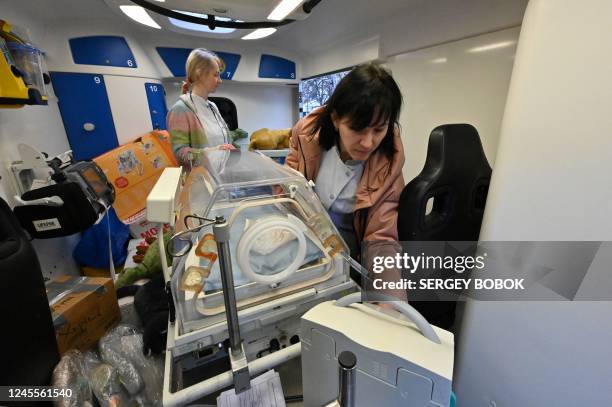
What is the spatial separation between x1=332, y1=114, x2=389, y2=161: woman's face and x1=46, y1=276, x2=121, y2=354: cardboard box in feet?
4.61

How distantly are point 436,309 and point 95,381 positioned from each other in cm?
138

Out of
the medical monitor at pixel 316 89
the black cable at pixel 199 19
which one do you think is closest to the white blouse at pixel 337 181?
the black cable at pixel 199 19

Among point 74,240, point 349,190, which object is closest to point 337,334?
point 349,190

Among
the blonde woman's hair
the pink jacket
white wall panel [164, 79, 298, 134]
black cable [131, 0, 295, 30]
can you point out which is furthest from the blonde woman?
white wall panel [164, 79, 298, 134]

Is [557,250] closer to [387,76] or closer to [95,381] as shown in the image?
[387,76]

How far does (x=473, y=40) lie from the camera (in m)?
1.60

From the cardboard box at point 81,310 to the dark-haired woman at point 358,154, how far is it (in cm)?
118

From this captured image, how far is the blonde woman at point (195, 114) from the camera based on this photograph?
159 cm

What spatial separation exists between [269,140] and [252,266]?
2433 mm

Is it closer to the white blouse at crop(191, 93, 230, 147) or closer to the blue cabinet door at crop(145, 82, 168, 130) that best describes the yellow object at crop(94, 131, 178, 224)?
the blue cabinet door at crop(145, 82, 168, 130)

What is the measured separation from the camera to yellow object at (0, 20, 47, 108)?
121 cm

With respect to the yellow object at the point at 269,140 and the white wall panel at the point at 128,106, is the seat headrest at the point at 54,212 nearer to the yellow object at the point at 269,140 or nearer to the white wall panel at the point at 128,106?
the white wall panel at the point at 128,106

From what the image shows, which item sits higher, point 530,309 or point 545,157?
point 545,157

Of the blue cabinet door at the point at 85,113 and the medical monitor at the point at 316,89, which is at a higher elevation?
the medical monitor at the point at 316,89
